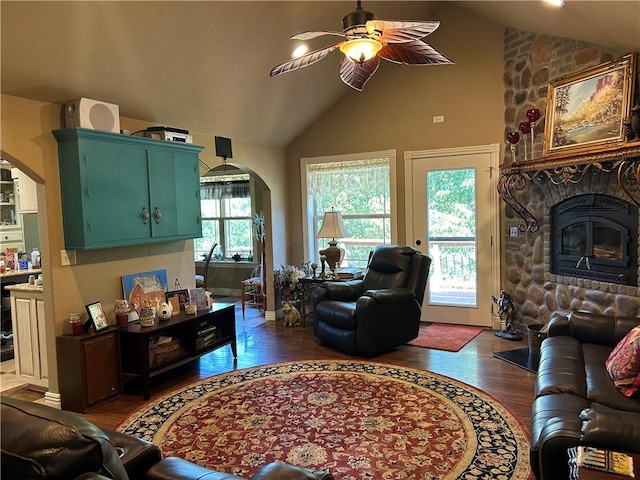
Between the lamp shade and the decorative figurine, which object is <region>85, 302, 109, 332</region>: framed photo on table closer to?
the lamp shade

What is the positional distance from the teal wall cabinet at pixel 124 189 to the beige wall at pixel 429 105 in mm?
2142

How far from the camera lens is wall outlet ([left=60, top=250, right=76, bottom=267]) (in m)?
3.56

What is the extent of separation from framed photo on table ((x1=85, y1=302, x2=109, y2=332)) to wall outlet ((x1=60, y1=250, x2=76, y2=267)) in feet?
1.18

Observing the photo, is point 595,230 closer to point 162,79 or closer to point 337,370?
point 337,370

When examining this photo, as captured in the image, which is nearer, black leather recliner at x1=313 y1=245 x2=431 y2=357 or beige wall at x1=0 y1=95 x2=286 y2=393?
beige wall at x1=0 y1=95 x2=286 y2=393

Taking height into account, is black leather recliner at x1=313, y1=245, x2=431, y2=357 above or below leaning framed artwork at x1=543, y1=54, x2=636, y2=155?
below

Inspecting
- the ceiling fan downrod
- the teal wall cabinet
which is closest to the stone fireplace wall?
the ceiling fan downrod

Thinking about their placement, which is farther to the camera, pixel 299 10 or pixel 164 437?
pixel 299 10

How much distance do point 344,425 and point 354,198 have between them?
143 inches

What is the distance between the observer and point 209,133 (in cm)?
508

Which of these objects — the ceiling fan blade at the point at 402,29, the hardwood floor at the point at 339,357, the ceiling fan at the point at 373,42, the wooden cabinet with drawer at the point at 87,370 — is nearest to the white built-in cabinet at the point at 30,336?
the wooden cabinet with drawer at the point at 87,370

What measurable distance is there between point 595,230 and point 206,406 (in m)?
3.71

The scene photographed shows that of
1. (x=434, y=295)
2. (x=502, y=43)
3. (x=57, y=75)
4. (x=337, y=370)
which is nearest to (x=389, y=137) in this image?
(x=502, y=43)

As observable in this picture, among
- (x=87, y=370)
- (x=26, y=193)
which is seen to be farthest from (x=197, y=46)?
(x=87, y=370)
